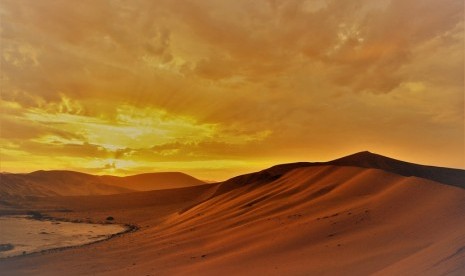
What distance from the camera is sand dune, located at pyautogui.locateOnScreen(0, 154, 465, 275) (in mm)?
9383

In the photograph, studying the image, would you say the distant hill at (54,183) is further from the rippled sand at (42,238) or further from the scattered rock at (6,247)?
the scattered rock at (6,247)

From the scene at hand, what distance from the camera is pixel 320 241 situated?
39.1 ft

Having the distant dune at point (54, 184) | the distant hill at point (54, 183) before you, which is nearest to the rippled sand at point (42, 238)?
the distant dune at point (54, 184)

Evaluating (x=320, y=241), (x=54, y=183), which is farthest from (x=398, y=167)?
(x=54, y=183)

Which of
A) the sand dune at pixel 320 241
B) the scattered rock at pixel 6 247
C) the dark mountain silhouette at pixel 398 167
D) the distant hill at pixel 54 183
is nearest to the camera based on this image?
the sand dune at pixel 320 241

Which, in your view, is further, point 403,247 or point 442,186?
point 442,186

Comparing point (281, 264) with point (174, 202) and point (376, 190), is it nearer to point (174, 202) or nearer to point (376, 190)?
point (376, 190)

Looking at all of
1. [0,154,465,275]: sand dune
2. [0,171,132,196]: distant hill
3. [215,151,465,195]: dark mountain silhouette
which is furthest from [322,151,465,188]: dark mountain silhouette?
[0,171,132,196]: distant hill

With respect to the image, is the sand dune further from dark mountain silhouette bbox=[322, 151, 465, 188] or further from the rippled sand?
dark mountain silhouette bbox=[322, 151, 465, 188]

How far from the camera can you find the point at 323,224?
13.3 meters

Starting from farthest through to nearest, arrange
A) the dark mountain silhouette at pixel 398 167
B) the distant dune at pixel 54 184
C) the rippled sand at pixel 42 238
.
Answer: the distant dune at pixel 54 184, the dark mountain silhouette at pixel 398 167, the rippled sand at pixel 42 238

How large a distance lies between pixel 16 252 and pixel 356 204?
48.1 ft

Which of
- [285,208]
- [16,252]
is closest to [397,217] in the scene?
[285,208]

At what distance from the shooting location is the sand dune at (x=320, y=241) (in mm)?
9383
